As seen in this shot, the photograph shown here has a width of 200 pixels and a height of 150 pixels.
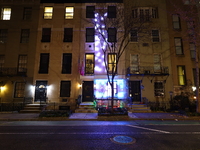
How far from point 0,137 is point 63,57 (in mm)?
11142

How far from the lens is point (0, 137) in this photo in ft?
19.1

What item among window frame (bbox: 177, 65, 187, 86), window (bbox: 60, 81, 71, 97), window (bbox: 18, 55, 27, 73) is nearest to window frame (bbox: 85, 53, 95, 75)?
window (bbox: 60, 81, 71, 97)

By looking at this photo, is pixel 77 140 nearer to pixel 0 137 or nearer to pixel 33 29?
pixel 0 137

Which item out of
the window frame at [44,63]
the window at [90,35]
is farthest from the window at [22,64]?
the window at [90,35]

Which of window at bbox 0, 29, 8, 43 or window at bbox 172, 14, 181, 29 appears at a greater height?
window at bbox 172, 14, 181, 29

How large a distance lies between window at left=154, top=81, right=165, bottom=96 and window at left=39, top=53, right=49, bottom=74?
13578 mm

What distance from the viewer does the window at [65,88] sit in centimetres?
1487

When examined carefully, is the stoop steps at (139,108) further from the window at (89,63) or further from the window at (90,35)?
the window at (90,35)

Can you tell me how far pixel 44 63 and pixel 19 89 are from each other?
424 cm

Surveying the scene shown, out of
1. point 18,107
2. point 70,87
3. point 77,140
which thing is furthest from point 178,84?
point 18,107

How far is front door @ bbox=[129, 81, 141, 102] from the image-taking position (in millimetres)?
Result: 14688

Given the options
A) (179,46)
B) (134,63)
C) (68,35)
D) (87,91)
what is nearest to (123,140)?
(87,91)

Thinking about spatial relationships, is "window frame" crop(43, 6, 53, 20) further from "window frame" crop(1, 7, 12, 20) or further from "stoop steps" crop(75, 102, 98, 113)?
"stoop steps" crop(75, 102, 98, 113)

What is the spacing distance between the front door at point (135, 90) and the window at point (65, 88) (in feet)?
24.5
